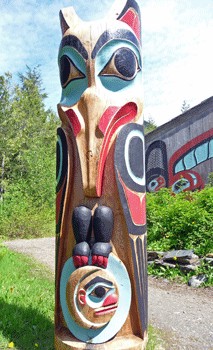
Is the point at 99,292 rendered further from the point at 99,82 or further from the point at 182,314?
the point at 182,314

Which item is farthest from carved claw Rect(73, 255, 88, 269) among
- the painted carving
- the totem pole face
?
the painted carving

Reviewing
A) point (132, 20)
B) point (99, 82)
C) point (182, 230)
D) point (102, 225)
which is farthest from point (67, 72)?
point (182, 230)

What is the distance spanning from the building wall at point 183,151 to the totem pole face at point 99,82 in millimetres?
6753

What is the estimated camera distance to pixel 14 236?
995cm

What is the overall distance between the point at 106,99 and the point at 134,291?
1538mm

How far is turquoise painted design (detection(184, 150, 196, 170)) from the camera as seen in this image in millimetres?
8857

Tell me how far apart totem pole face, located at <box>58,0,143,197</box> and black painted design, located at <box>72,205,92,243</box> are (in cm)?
15

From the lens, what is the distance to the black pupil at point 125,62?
2.23 metres

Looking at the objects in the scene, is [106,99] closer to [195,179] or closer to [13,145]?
[195,179]

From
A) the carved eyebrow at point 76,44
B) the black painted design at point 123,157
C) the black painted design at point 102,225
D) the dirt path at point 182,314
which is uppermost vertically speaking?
the carved eyebrow at point 76,44

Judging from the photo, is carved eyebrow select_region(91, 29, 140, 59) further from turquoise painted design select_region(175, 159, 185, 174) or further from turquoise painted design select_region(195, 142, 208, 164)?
turquoise painted design select_region(175, 159, 185, 174)

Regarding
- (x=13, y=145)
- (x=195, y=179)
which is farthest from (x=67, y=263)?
(x=13, y=145)

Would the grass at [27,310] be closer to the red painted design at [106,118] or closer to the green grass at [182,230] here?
the green grass at [182,230]

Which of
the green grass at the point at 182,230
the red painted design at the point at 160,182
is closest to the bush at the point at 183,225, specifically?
the green grass at the point at 182,230
